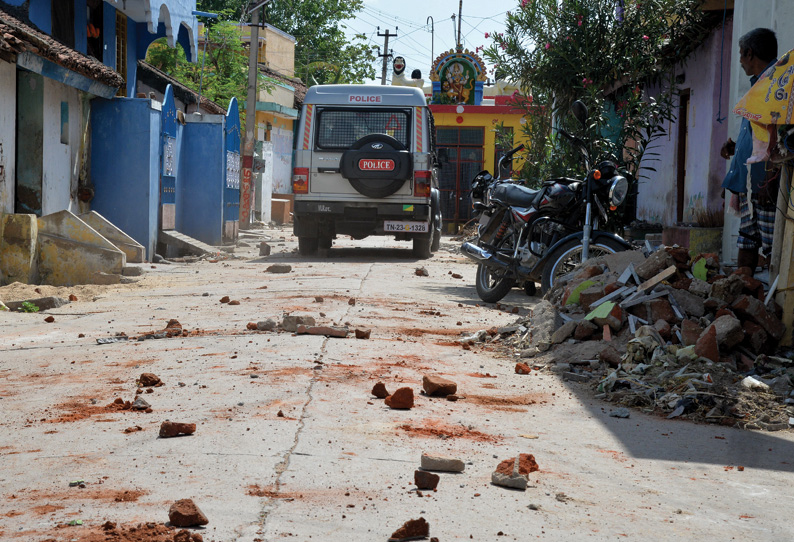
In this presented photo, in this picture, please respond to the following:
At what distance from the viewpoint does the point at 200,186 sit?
1611 cm

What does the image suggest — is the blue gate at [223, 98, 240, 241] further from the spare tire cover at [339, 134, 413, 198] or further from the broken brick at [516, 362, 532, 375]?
the broken brick at [516, 362, 532, 375]

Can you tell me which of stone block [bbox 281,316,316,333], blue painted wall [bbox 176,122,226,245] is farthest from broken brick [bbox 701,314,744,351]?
blue painted wall [bbox 176,122,226,245]

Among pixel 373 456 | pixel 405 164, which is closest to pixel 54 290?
pixel 405 164

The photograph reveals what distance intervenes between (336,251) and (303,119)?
2.59m

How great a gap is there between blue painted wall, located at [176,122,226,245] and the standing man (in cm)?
1081

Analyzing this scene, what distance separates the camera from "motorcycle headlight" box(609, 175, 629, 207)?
788cm

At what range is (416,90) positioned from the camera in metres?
14.3

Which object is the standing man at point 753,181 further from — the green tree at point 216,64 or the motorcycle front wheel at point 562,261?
the green tree at point 216,64

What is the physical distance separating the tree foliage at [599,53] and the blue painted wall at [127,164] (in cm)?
527

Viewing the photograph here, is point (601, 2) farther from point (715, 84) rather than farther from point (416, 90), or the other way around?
point (416, 90)

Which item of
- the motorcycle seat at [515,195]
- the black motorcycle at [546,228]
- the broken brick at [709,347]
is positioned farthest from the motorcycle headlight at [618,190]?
the broken brick at [709,347]

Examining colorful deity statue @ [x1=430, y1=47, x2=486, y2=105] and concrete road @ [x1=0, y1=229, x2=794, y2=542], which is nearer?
concrete road @ [x1=0, y1=229, x2=794, y2=542]

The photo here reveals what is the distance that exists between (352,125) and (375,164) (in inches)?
31.5

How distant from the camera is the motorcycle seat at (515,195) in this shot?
876cm
